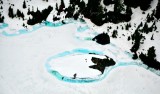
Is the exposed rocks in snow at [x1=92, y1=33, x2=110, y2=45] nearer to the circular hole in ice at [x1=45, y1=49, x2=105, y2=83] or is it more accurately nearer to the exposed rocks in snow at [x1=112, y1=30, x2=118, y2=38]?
the exposed rocks in snow at [x1=112, y1=30, x2=118, y2=38]

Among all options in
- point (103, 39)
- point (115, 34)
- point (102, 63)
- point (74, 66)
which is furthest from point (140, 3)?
point (74, 66)

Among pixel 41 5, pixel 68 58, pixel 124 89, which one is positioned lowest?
pixel 124 89

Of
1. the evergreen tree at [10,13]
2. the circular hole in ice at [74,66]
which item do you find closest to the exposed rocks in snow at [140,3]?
the circular hole in ice at [74,66]

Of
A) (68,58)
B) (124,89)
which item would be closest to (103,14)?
(68,58)

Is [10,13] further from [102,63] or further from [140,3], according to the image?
[140,3]

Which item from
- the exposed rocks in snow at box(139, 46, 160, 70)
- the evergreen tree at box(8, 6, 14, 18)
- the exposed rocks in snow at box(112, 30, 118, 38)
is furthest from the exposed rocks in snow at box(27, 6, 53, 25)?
the exposed rocks in snow at box(139, 46, 160, 70)

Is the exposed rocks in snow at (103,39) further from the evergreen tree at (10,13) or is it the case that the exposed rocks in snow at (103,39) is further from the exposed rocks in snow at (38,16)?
the evergreen tree at (10,13)

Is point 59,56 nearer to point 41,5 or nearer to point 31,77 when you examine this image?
point 31,77
